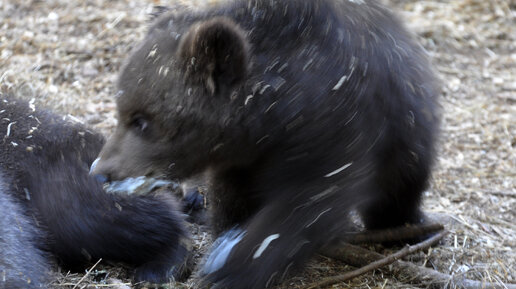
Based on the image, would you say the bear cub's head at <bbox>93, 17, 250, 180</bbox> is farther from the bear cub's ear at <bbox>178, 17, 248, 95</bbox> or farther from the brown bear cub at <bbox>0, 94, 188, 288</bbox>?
the brown bear cub at <bbox>0, 94, 188, 288</bbox>

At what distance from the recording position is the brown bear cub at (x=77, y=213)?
389 cm

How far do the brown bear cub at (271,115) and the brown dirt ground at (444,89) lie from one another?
557 millimetres

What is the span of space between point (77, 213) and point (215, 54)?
1303 millimetres

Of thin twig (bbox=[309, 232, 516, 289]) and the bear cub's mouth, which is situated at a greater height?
the bear cub's mouth

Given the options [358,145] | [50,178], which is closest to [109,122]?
[50,178]

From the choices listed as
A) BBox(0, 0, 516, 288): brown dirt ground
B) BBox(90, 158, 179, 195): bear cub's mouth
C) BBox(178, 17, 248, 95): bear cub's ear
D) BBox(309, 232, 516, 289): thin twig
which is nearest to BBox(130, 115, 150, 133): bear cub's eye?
BBox(90, 158, 179, 195): bear cub's mouth

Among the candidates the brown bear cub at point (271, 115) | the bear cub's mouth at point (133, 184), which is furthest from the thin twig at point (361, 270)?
the bear cub's mouth at point (133, 184)

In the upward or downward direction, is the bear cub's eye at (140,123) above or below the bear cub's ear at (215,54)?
below

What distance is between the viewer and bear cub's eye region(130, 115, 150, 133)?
12.0 ft

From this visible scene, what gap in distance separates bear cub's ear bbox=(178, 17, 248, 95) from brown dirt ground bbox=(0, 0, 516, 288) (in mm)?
1252

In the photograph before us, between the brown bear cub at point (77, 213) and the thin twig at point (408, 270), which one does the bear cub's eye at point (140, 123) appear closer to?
the brown bear cub at point (77, 213)

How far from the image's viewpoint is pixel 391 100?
3.71 m

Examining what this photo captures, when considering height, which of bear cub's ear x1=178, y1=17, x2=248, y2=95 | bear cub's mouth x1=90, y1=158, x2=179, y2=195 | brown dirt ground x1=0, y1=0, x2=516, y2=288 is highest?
bear cub's ear x1=178, y1=17, x2=248, y2=95

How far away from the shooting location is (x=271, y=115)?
3438 millimetres
